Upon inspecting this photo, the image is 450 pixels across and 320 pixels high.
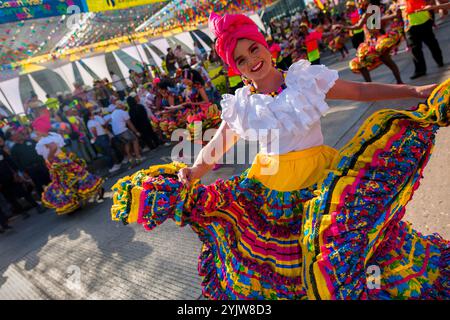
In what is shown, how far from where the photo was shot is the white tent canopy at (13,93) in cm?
1006

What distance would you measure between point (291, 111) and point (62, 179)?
18.6 feet

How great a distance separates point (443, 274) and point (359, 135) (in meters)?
0.75

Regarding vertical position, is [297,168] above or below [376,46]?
below

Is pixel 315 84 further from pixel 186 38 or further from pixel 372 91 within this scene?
pixel 186 38

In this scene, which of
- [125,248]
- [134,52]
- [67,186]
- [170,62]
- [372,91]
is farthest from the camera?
[134,52]

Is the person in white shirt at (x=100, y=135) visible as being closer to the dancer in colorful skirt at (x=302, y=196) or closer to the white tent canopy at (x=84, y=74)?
the white tent canopy at (x=84, y=74)

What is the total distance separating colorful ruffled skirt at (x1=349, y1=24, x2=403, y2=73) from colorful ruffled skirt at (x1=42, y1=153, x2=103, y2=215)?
5311mm

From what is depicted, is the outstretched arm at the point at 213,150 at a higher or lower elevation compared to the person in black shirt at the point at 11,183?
higher

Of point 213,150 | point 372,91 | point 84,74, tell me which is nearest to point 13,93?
point 84,74

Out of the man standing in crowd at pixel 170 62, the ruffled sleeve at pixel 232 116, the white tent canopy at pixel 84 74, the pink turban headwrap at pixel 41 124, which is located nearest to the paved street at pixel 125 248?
the ruffled sleeve at pixel 232 116

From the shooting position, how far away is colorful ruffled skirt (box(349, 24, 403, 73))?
218 inches

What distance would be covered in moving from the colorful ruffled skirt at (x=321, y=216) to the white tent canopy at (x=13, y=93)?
33.6 feet

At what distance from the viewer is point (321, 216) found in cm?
142
